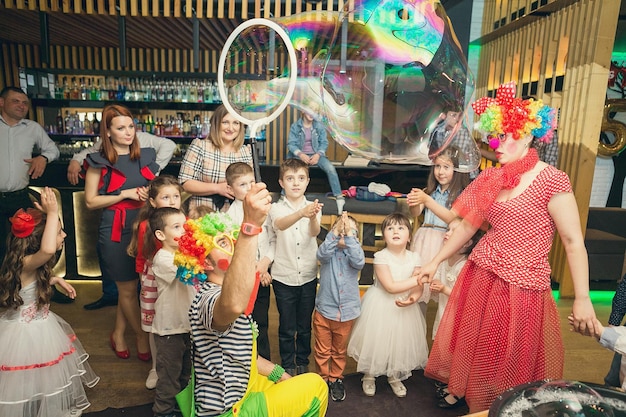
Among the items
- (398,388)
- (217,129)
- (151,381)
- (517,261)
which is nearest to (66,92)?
(217,129)

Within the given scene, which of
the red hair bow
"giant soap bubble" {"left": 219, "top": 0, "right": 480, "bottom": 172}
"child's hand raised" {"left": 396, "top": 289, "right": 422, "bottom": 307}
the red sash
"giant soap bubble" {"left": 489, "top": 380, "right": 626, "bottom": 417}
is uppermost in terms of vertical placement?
"giant soap bubble" {"left": 219, "top": 0, "right": 480, "bottom": 172}

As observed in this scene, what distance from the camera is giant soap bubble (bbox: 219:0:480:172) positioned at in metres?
1.88

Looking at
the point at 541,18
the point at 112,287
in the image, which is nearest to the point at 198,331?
the point at 112,287

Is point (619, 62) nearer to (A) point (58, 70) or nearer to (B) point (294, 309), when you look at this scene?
(B) point (294, 309)

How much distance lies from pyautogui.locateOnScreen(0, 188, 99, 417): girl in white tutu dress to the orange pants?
123 centimetres

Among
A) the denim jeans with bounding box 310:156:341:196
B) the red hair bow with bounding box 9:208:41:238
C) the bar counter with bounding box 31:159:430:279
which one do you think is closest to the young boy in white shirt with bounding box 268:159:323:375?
the red hair bow with bounding box 9:208:41:238

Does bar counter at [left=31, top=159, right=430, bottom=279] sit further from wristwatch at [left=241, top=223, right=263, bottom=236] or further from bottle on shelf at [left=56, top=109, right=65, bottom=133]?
wristwatch at [left=241, top=223, right=263, bottom=236]

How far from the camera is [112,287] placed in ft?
12.3

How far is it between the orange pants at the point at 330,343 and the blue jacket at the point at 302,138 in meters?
2.23

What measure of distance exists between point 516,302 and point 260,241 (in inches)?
52.0

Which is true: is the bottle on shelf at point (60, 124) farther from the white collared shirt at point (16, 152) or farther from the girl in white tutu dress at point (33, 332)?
the girl in white tutu dress at point (33, 332)

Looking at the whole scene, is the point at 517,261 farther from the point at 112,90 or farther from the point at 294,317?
the point at 112,90

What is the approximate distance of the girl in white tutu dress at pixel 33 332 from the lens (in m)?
2.06

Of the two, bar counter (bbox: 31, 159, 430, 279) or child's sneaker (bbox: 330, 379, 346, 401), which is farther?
bar counter (bbox: 31, 159, 430, 279)
